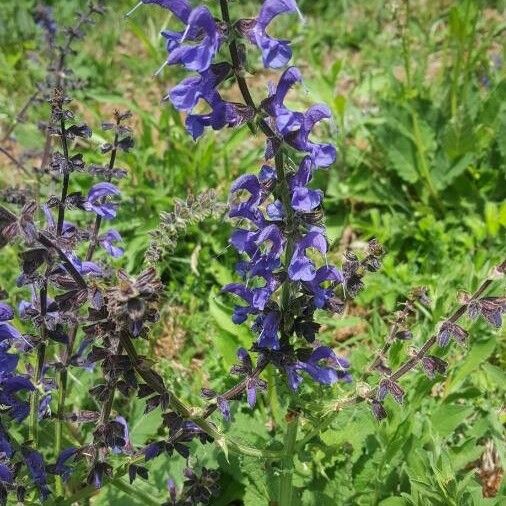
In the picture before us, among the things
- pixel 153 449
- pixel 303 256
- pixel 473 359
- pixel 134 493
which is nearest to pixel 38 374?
pixel 153 449

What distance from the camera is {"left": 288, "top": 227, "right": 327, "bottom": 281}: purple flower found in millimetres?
2096

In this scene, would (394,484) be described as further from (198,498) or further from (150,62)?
(150,62)

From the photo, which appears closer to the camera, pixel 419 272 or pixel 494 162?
pixel 419 272

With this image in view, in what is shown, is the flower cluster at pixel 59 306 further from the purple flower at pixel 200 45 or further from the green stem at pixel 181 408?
the purple flower at pixel 200 45

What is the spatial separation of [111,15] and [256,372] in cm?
545

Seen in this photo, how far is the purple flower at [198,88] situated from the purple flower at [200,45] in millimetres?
47

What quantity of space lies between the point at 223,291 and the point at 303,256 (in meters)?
0.38

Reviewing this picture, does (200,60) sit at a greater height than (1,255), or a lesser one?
greater

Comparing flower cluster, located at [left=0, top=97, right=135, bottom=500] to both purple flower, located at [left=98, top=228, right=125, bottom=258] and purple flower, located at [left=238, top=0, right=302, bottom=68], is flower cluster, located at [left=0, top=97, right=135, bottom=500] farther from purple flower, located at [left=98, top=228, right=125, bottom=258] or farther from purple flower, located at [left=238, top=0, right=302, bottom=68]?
purple flower, located at [left=238, top=0, right=302, bottom=68]

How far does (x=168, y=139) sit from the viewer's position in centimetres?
495

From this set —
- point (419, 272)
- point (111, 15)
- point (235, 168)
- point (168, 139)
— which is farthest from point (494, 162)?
point (111, 15)

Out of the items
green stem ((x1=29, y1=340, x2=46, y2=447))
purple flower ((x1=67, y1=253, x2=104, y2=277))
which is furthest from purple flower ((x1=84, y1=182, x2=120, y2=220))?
green stem ((x1=29, y1=340, x2=46, y2=447))

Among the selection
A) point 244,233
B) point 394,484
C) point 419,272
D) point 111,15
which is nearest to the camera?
point 244,233

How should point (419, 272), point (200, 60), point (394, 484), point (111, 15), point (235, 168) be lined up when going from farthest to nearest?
point (111, 15)
point (235, 168)
point (419, 272)
point (394, 484)
point (200, 60)
